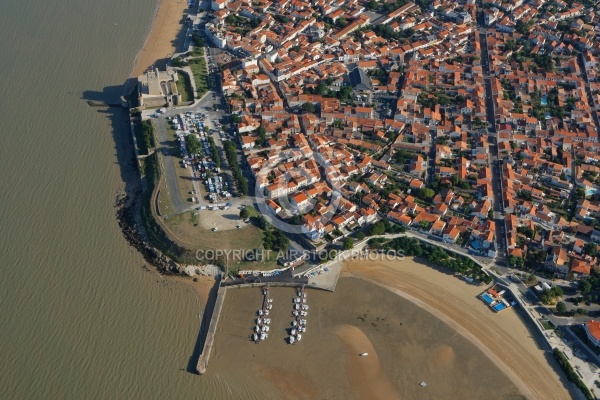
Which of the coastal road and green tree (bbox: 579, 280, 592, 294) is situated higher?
the coastal road

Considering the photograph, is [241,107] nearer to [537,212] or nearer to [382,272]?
[382,272]

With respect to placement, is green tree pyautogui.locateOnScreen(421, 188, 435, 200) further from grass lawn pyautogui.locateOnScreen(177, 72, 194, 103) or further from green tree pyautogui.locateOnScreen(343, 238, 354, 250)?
grass lawn pyautogui.locateOnScreen(177, 72, 194, 103)

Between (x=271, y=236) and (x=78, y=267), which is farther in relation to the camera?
(x=271, y=236)

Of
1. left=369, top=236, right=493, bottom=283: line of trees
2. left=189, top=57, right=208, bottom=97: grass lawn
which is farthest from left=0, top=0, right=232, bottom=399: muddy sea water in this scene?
left=369, top=236, right=493, bottom=283: line of trees

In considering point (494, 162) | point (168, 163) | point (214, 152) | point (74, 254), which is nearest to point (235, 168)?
point (214, 152)

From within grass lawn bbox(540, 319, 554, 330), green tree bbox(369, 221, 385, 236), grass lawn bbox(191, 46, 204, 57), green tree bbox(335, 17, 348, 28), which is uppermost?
→ green tree bbox(335, 17, 348, 28)

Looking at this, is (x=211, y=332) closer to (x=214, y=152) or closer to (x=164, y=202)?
(x=164, y=202)

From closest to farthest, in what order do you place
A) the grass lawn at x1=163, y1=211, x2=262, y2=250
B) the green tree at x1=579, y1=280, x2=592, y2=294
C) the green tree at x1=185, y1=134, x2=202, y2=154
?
the green tree at x1=579, y1=280, x2=592, y2=294 → the grass lawn at x1=163, y1=211, x2=262, y2=250 → the green tree at x1=185, y1=134, x2=202, y2=154

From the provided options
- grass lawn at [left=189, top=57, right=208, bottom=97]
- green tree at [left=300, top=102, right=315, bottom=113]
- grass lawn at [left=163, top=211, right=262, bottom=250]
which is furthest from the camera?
grass lawn at [left=189, top=57, right=208, bottom=97]
